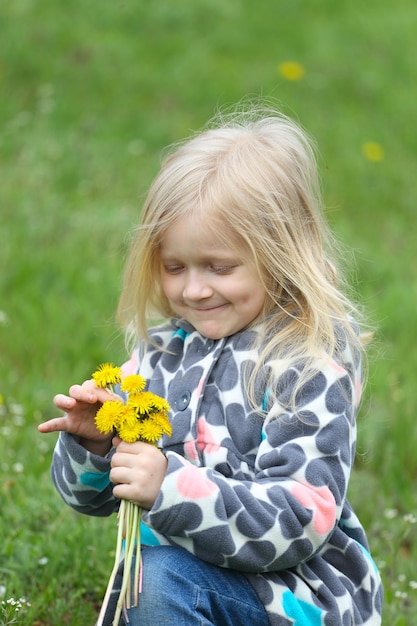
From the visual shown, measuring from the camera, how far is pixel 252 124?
8.29ft

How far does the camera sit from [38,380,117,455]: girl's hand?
82.3 inches

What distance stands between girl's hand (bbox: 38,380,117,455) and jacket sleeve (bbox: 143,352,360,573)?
22 centimetres

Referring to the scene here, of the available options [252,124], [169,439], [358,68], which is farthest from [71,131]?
[169,439]

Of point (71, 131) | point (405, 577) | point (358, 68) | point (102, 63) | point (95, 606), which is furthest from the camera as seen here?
point (358, 68)

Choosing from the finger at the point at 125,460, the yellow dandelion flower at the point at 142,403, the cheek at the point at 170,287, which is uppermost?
the cheek at the point at 170,287

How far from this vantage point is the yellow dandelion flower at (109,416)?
6.55 ft

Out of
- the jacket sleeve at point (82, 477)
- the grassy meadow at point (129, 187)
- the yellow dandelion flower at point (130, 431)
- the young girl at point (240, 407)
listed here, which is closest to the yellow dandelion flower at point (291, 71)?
the grassy meadow at point (129, 187)

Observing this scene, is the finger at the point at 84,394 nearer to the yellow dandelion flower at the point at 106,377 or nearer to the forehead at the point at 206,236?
the yellow dandelion flower at the point at 106,377

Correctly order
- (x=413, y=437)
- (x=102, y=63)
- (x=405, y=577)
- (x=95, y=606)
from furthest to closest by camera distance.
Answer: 1. (x=102, y=63)
2. (x=413, y=437)
3. (x=405, y=577)
4. (x=95, y=606)

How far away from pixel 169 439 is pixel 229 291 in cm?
36

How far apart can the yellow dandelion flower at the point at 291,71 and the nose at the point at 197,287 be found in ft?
18.2

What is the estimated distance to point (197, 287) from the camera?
2225mm

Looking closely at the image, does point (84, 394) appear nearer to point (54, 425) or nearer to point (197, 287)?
point (54, 425)

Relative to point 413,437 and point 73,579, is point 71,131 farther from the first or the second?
point 73,579
